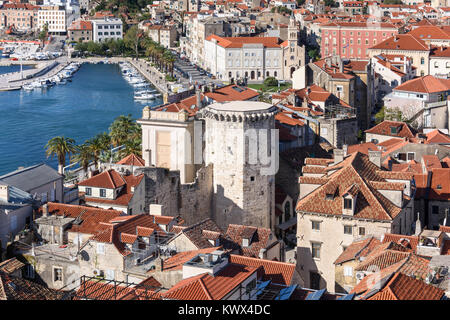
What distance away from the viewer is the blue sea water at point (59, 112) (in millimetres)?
65250

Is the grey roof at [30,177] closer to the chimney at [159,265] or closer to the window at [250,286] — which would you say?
the chimney at [159,265]

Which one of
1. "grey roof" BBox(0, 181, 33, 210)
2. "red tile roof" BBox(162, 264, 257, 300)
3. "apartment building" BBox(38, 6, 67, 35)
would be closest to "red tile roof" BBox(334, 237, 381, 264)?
"red tile roof" BBox(162, 264, 257, 300)

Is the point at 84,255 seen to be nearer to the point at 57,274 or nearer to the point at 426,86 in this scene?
the point at 57,274

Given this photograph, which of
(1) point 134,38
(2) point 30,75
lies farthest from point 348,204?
(1) point 134,38

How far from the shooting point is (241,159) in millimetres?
30203

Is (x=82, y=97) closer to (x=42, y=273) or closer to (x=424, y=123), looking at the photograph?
(x=424, y=123)

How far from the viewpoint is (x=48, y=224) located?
81.9 feet

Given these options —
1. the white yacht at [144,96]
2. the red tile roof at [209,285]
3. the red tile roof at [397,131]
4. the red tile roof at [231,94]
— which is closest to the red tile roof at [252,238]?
the red tile roof at [209,285]

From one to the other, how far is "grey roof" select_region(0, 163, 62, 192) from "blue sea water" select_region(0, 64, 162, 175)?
27.0 m

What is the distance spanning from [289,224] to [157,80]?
228 feet

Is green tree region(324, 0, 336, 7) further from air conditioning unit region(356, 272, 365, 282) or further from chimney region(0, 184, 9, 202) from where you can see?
air conditioning unit region(356, 272, 365, 282)

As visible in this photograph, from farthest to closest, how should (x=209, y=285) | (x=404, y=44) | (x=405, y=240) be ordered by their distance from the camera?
(x=404, y=44) → (x=405, y=240) → (x=209, y=285)

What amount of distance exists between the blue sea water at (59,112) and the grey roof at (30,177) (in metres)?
27.0

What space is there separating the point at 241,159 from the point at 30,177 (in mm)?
7553
